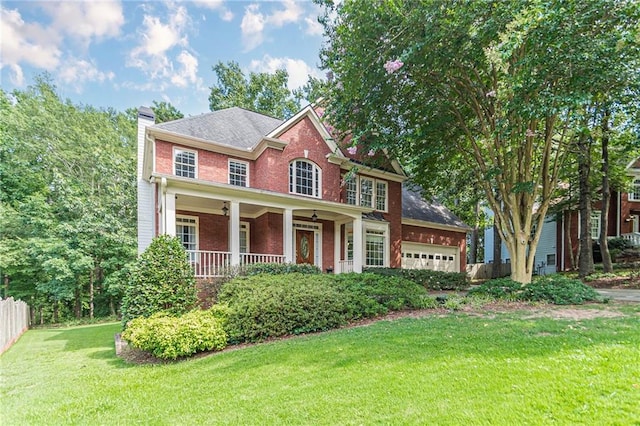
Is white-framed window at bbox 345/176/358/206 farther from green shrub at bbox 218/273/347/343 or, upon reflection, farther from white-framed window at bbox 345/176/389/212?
green shrub at bbox 218/273/347/343

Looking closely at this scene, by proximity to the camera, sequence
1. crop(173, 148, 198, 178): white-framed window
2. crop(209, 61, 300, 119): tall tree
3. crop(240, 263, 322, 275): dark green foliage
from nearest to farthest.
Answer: crop(240, 263, 322, 275): dark green foliage
crop(173, 148, 198, 178): white-framed window
crop(209, 61, 300, 119): tall tree

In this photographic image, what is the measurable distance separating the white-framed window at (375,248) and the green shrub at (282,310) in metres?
7.68

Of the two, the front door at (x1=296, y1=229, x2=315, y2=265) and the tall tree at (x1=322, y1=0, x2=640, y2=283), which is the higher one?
the tall tree at (x1=322, y1=0, x2=640, y2=283)

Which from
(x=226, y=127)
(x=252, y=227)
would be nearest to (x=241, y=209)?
(x=252, y=227)

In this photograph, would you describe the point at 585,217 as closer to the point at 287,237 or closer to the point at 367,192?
the point at 367,192

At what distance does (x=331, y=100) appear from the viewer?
1252cm

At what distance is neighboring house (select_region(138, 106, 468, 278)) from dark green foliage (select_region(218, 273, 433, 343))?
2.67 m

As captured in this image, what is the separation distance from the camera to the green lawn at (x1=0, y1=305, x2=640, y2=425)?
130 inches

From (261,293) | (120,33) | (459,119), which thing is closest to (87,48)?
(120,33)

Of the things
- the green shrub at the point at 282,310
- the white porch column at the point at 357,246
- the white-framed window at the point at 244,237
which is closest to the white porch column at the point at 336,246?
the white porch column at the point at 357,246

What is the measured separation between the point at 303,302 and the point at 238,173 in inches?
309

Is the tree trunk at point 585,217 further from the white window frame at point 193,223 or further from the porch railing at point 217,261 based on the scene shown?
the white window frame at point 193,223

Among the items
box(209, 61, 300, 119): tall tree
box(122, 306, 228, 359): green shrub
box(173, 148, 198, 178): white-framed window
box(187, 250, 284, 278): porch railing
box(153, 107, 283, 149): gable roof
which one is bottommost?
box(122, 306, 228, 359): green shrub

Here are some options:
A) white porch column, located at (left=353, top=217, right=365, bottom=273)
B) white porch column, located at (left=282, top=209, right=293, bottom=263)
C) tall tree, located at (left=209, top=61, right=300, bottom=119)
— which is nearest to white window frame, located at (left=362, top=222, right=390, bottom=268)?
white porch column, located at (left=353, top=217, right=365, bottom=273)
